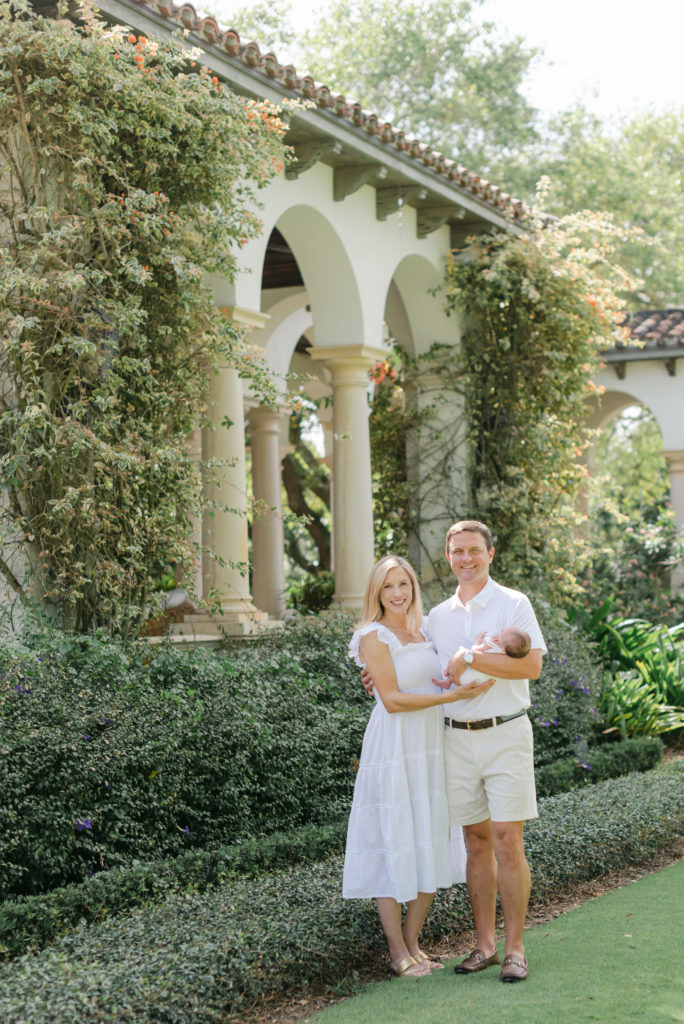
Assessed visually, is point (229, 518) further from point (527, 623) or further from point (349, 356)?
point (527, 623)

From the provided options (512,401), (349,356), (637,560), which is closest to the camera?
(349,356)

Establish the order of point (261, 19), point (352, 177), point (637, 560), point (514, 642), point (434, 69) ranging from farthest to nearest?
point (434, 69)
point (261, 19)
point (637, 560)
point (352, 177)
point (514, 642)

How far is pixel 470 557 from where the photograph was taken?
15.4ft

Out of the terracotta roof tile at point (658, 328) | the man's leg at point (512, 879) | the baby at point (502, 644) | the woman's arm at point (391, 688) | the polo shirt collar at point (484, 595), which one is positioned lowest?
the man's leg at point (512, 879)

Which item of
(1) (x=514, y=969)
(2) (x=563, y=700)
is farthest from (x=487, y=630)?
(2) (x=563, y=700)

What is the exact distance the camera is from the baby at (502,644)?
436 cm

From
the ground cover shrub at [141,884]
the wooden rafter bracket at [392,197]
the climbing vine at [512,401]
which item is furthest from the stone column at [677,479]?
the ground cover shrub at [141,884]

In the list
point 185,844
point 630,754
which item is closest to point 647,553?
point 630,754

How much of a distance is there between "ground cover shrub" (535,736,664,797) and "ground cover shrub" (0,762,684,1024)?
7.09ft

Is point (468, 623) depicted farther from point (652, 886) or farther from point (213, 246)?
point (213, 246)

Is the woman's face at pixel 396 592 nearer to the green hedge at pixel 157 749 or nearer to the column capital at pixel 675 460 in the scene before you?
the green hedge at pixel 157 749

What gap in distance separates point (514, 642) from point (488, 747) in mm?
479

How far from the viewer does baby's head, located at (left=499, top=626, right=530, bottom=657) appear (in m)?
4.36

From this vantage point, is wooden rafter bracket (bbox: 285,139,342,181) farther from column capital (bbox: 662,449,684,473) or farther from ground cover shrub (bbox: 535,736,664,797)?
column capital (bbox: 662,449,684,473)
